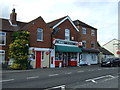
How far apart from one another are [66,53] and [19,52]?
33.1 ft

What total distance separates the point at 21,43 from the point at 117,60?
58.6 feet

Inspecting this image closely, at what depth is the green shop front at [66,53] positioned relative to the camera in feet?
88.2

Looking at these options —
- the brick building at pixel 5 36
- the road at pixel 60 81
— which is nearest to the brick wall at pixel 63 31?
the brick building at pixel 5 36

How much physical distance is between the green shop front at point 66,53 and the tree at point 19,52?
20.2 ft

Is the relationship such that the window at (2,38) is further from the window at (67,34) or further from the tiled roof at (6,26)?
the window at (67,34)

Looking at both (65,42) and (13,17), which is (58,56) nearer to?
(65,42)

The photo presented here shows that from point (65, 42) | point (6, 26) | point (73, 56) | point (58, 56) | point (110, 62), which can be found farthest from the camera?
point (73, 56)

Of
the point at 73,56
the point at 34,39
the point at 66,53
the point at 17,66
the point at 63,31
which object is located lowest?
the point at 17,66

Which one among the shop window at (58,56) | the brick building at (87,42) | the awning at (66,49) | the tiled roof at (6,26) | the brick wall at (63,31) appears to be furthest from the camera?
the brick building at (87,42)

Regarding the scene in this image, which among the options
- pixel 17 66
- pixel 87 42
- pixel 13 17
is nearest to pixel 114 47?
pixel 87 42

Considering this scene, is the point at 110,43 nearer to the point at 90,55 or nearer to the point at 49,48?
the point at 90,55

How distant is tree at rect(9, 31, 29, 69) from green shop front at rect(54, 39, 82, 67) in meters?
6.14

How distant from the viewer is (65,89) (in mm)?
8461

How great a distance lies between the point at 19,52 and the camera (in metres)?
21.3
